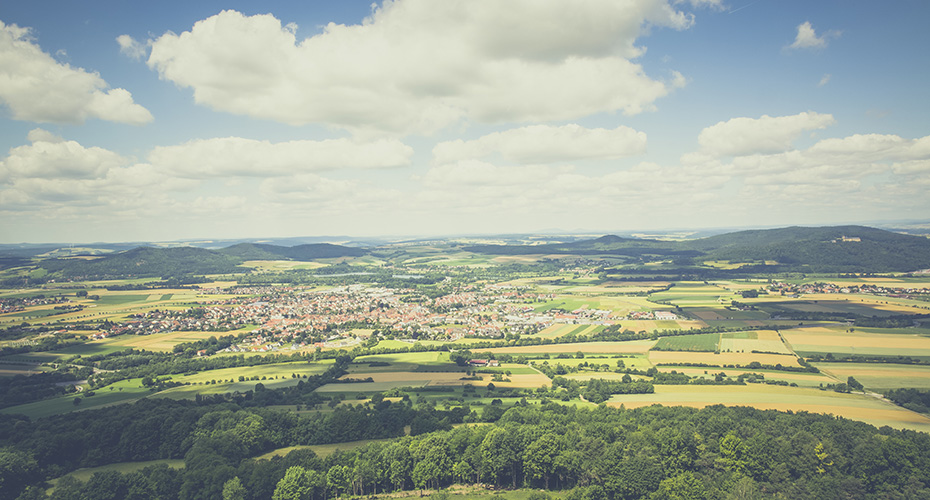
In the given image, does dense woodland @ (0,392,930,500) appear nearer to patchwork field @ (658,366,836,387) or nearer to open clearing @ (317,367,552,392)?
open clearing @ (317,367,552,392)

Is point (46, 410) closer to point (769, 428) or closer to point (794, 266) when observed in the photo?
point (769, 428)

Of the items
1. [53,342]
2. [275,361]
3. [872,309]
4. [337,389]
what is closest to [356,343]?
[275,361]

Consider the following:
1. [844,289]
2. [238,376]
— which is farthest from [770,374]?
[844,289]

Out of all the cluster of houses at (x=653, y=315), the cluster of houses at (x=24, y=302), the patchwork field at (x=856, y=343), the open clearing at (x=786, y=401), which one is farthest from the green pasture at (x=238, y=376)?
the cluster of houses at (x=24, y=302)

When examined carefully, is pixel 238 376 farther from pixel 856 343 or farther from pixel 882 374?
pixel 856 343

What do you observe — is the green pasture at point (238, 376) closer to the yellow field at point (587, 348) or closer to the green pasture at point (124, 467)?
the green pasture at point (124, 467)

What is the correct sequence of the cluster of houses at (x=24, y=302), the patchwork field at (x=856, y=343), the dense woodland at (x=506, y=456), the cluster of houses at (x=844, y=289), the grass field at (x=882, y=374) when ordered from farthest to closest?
1. the cluster of houses at (x=24, y=302)
2. the cluster of houses at (x=844, y=289)
3. the patchwork field at (x=856, y=343)
4. the grass field at (x=882, y=374)
5. the dense woodland at (x=506, y=456)

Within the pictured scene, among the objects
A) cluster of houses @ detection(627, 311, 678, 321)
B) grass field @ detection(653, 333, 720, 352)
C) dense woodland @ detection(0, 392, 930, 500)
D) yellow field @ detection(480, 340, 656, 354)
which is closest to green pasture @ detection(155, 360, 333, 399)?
dense woodland @ detection(0, 392, 930, 500)
